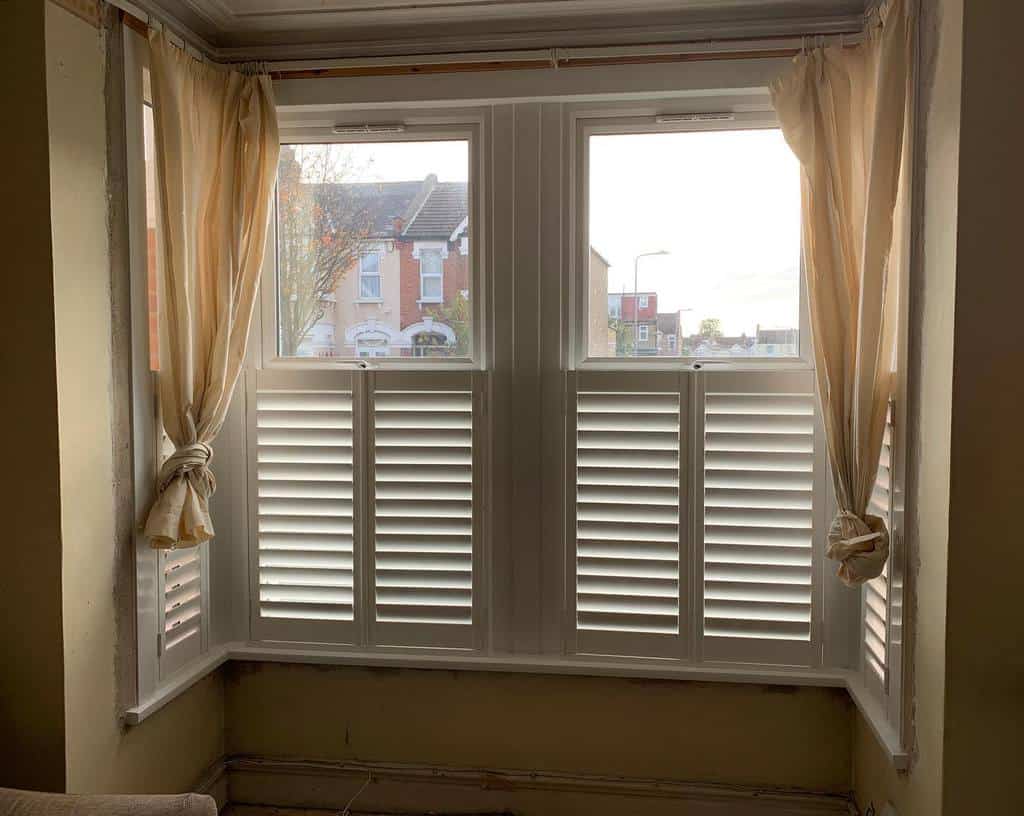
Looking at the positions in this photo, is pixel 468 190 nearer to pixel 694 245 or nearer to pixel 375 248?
pixel 375 248

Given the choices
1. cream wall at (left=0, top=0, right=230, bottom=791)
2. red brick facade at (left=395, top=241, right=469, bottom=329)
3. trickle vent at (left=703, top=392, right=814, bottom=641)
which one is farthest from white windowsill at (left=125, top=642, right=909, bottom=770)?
red brick facade at (left=395, top=241, right=469, bottom=329)

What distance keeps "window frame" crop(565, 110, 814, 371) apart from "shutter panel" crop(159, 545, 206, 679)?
1190mm

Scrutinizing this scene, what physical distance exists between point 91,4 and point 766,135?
167 cm

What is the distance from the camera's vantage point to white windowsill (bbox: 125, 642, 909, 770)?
2.05 meters

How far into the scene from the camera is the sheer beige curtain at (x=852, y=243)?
5.69 feet

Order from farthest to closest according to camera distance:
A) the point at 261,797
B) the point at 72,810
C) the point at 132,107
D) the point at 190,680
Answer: the point at 261,797, the point at 190,680, the point at 132,107, the point at 72,810

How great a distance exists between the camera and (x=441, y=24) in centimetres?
210

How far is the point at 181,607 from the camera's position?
6.94ft

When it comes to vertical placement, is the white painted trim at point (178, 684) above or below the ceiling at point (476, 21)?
below

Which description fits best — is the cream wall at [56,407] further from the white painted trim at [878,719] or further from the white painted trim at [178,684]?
the white painted trim at [878,719]

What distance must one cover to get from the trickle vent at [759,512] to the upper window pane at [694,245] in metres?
0.17

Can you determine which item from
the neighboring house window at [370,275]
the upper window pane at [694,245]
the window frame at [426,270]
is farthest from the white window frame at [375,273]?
the upper window pane at [694,245]

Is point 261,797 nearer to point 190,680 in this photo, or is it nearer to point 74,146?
point 190,680

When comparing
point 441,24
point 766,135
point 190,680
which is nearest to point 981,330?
point 766,135
